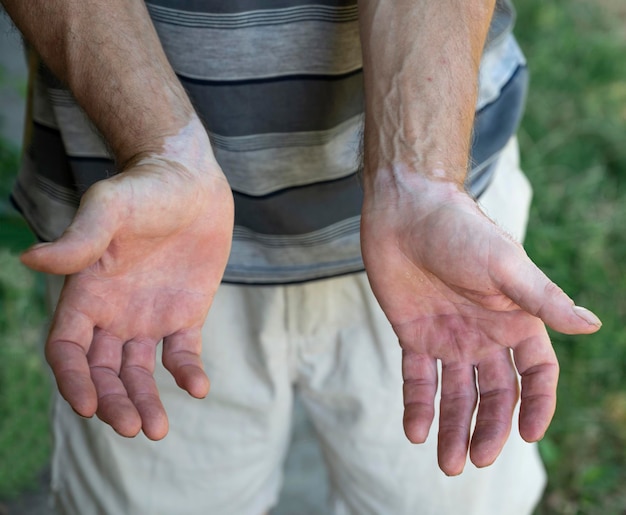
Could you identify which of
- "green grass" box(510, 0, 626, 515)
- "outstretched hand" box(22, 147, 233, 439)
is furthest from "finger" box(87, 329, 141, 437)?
"green grass" box(510, 0, 626, 515)

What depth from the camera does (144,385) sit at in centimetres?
102

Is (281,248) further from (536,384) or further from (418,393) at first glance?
(536,384)

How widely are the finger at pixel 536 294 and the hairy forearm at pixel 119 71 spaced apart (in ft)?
1.39

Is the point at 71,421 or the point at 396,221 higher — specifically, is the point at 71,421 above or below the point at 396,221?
below

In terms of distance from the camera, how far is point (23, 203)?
139 centimetres

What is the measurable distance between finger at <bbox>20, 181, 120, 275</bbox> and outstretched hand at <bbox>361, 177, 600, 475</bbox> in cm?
34

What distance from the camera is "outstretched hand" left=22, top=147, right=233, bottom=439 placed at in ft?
3.03

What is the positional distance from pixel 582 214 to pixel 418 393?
185 centimetres

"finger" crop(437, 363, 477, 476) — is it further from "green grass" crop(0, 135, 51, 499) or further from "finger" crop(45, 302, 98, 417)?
"green grass" crop(0, 135, 51, 499)

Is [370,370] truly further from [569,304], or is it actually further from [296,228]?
[569,304]

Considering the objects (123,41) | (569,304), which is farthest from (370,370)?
(123,41)

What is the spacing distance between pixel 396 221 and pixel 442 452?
0.93 feet

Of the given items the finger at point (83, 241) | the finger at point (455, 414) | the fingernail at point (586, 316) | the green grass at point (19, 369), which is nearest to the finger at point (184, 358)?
the finger at point (83, 241)

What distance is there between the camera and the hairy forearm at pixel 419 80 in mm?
1104
